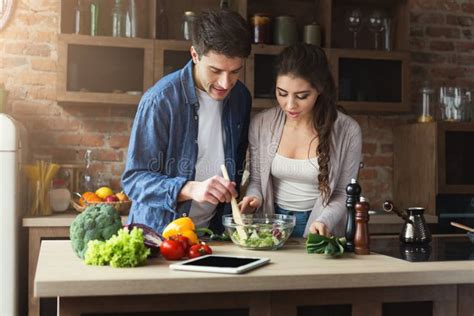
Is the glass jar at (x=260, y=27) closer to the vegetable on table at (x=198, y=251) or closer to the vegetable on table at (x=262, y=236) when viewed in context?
the vegetable on table at (x=262, y=236)

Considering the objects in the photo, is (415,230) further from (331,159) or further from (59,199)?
(59,199)

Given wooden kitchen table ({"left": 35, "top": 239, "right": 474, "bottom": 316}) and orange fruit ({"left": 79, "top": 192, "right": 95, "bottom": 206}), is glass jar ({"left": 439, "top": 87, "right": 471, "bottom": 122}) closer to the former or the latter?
orange fruit ({"left": 79, "top": 192, "right": 95, "bottom": 206})

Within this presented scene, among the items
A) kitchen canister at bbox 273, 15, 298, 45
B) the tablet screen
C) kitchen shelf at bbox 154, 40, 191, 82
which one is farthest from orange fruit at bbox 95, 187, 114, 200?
the tablet screen

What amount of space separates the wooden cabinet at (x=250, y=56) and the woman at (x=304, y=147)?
4.22 ft

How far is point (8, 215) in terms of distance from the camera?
331cm

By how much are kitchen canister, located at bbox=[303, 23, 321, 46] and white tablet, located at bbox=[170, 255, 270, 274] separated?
2473 millimetres

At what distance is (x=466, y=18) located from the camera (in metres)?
4.68

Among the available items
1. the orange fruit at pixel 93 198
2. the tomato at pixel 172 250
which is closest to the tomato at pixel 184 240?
the tomato at pixel 172 250

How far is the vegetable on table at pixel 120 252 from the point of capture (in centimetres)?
171

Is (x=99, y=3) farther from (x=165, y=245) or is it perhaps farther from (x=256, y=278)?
(x=256, y=278)

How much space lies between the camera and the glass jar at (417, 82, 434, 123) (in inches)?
169

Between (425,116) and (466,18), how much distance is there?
93 centimetres

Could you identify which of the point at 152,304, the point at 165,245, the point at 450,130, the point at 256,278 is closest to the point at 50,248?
the point at 165,245

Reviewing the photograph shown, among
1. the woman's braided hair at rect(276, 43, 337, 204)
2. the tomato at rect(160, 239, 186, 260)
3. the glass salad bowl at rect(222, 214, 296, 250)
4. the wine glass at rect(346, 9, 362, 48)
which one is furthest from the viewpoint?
the wine glass at rect(346, 9, 362, 48)
